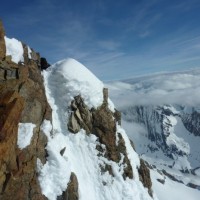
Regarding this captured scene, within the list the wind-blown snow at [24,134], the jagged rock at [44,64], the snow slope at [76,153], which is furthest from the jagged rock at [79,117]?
the wind-blown snow at [24,134]

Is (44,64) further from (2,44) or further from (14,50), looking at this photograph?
(2,44)

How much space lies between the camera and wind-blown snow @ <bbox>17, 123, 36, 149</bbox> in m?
27.7

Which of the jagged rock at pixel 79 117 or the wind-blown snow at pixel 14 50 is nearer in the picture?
the wind-blown snow at pixel 14 50

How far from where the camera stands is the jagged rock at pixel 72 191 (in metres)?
29.6

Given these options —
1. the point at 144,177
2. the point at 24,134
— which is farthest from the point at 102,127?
the point at 24,134

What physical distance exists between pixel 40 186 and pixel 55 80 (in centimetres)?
1650

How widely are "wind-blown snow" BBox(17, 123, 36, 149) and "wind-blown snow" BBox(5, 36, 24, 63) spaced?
7.65 m

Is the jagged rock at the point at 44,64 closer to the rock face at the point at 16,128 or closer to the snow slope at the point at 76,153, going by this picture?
the snow slope at the point at 76,153

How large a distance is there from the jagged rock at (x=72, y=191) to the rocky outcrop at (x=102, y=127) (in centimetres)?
574

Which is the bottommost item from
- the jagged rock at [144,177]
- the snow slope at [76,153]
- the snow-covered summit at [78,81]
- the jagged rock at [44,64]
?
the jagged rock at [144,177]

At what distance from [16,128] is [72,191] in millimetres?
8063

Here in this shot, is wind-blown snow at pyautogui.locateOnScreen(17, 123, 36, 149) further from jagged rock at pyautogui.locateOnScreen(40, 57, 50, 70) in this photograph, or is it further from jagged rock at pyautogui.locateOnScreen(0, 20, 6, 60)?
jagged rock at pyautogui.locateOnScreen(40, 57, 50, 70)

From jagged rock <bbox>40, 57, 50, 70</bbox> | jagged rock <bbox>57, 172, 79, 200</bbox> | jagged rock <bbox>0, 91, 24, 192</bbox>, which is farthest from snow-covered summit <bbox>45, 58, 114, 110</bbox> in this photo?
jagged rock <bbox>0, 91, 24, 192</bbox>

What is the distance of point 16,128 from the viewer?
26.8 metres
